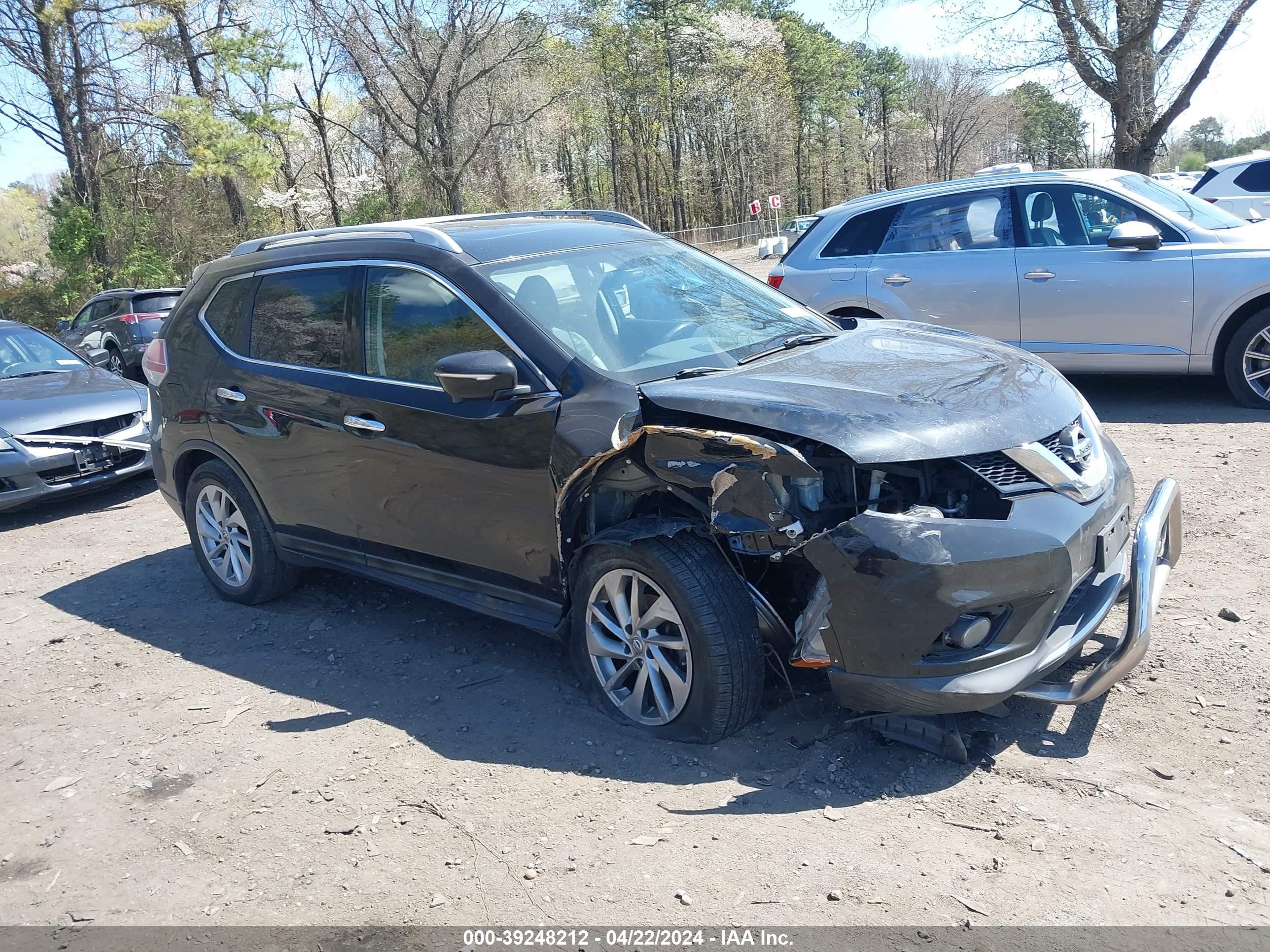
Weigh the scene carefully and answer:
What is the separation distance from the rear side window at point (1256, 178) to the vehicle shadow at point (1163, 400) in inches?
288

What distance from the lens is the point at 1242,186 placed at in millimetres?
14531

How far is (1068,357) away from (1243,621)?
417 centimetres

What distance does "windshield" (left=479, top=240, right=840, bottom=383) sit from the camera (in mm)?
4168

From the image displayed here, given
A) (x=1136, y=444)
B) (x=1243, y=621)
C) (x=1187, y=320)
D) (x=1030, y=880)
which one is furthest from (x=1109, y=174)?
(x=1030, y=880)

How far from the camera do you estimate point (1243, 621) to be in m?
4.34

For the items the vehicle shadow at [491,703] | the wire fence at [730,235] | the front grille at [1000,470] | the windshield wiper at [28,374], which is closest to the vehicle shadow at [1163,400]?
the front grille at [1000,470]

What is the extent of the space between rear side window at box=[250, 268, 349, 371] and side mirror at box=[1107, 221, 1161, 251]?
5.64 m

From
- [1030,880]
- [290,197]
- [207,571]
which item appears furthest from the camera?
[290,197]

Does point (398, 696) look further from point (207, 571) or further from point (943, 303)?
point (943, 303)

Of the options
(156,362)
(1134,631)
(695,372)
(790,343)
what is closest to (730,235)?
(156,362)

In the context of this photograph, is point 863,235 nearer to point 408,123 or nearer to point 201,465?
point 201,465

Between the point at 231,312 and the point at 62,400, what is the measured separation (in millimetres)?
4012

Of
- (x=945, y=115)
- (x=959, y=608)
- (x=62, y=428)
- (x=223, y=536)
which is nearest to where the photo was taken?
(x=959, y=608)

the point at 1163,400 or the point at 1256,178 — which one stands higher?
the point at 1256,178
